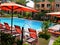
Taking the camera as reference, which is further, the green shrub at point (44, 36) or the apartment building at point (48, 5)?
the apartment building at point (48, 5)

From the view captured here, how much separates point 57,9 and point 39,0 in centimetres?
497

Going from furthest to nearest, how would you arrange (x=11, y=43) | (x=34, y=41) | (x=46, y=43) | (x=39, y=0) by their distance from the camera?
1. (x=39, y=0)
2. (x=34, y=41)
3. (x=46, y=43)
4. (x=11, y=43)

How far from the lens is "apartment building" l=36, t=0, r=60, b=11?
125ft

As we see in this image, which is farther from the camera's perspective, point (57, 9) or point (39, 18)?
point (57, 9)

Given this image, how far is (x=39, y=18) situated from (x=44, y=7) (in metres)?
7.09

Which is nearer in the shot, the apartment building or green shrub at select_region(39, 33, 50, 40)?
green shrub at select_region(39, 33, 50, 40)

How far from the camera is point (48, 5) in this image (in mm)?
39375

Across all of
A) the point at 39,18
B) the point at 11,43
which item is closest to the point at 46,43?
the point at 11,43

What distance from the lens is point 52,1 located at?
3747 cm

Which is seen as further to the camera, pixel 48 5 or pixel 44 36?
pixel 48 5

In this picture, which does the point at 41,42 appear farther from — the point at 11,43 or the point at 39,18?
the point at 39,18

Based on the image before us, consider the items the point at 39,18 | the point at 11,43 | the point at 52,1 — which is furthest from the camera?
the point at 52,1

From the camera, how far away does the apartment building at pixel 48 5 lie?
125 ft

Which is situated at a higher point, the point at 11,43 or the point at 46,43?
the point at 11,43
